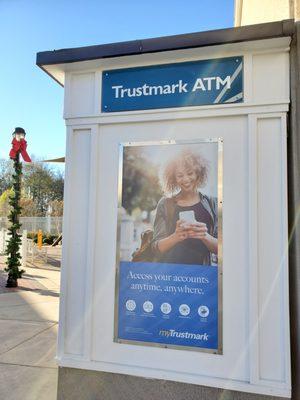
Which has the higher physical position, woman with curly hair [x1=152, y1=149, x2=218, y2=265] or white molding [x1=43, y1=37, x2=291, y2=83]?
white molding [x1=43, y1=37, x2=291, y2=83]

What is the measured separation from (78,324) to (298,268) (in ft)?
6.40

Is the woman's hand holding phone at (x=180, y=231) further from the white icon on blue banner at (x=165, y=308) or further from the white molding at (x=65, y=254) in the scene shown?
the white molding at (x=65, y=254)

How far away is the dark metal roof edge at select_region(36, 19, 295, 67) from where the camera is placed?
291cm

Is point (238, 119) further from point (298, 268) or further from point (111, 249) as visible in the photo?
point (111, 249)

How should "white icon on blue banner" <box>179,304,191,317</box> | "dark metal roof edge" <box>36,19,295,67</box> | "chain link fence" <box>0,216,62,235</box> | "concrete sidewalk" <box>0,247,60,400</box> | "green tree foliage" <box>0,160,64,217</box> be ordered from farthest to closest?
"green tree foliage" <box>0,160,64,217</box> → "chain link fence" <box>0,216,62,235</box> → "concrete sidewalk" <box>0,247,60,400</box> → "white icon on blue banner" <box>179,304,191,317</box> → "dark metal roof edge" <box>36,19,295,67</box>

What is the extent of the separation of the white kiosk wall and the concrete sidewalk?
800mm

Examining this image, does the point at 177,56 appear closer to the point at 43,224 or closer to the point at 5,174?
the point at 43,224

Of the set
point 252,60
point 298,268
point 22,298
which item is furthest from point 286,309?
point 22,298

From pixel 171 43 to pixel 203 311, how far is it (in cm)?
225

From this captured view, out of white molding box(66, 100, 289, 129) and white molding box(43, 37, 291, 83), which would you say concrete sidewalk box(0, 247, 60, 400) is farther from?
white molding box(43, 37, 291, 83)

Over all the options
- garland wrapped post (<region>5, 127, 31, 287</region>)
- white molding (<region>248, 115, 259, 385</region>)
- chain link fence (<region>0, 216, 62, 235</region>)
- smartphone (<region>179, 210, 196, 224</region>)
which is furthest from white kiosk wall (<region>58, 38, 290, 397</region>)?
chain link fence (<region>0, 216, 62, 235</region>)

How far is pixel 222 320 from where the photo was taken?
10.00 feet

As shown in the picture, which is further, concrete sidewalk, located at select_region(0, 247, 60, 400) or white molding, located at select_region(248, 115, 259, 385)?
concrete sidewalk, located at select_region(0, 247, 60, 400)

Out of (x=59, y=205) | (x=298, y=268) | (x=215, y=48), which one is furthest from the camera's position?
(x=59, y=205)
